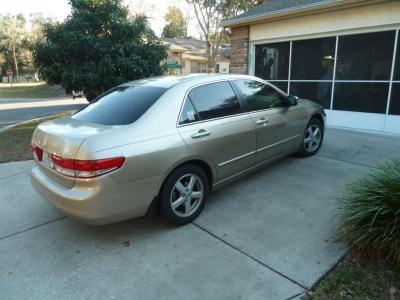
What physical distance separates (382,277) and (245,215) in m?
1.50

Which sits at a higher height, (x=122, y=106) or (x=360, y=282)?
(x=122, y=106)

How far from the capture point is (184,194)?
3.43 metres

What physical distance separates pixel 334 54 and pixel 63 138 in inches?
297

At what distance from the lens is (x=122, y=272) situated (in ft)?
9.16

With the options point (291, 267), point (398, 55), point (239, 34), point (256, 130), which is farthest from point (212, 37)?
point (291, 267)

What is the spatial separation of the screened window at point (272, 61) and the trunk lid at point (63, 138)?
7.40 meters

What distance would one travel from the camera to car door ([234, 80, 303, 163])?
14.1ft

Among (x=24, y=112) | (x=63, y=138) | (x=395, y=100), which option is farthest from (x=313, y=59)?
(x=24, y=112)

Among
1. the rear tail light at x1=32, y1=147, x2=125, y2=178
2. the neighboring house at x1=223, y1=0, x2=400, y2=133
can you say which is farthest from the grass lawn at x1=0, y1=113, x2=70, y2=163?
the neighboring house at x1=223, y1=0, x2=400, y2=133

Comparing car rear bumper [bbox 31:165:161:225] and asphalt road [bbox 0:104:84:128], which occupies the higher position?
car rear bumper [bbox 31:165:161:225]

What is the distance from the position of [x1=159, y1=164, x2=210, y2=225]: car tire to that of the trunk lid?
84 centimetres

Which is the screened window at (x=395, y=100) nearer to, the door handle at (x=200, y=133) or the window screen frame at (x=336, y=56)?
the window screen frame at (x=336, y=56)

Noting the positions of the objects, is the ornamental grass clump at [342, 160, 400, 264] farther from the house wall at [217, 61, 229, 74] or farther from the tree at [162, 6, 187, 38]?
the tree at [162, 6, 187, 38]

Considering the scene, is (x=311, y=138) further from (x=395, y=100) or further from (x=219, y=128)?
(x=395, y=100)
